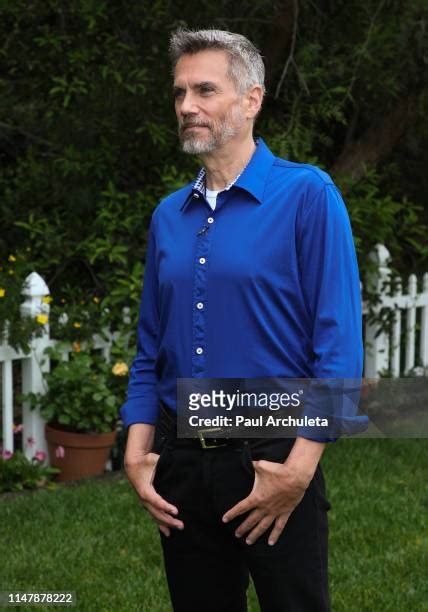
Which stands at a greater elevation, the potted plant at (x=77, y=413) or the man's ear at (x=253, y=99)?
the man's ear at (x=253, y=99)

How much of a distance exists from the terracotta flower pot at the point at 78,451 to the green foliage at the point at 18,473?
0.55ft

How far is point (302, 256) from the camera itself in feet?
7.53

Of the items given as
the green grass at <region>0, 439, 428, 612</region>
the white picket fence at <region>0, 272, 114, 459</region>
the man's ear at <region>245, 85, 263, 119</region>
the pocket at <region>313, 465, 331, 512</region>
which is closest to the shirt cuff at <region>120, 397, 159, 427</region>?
the pocket at <region>313, 465, 331, 512</region>

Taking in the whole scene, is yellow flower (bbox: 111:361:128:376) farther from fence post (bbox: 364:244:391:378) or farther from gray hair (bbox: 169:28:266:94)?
gray hair (bbox: 169:28:266:94)

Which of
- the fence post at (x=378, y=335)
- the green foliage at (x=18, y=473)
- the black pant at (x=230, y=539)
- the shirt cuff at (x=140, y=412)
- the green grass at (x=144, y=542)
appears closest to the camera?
the black pant at (x=230, y=539)

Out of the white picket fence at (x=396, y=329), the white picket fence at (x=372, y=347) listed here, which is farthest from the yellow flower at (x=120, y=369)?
the white picket fence at (x=396, y=329)

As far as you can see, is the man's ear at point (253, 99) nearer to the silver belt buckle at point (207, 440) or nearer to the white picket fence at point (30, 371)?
the silver belt buckle at point (207, 440)

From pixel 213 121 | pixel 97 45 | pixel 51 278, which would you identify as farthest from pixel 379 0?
pixel 213 121

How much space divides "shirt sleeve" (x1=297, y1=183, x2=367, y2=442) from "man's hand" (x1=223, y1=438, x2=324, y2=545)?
0.05 meters

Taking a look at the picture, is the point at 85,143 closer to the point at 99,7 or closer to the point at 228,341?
the point at 99,7

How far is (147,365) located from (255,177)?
2.07ft

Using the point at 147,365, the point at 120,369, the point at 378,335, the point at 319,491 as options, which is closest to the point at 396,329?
the point at 378,335

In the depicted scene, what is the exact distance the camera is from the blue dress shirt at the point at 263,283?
2.26m

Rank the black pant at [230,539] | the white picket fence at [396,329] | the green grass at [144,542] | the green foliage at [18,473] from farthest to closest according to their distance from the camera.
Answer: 1. the white picket fence at [396,329]
2. the green foliage at [18,473]
3. the green grass at [144,542]
4. the black pant at [230,539]
